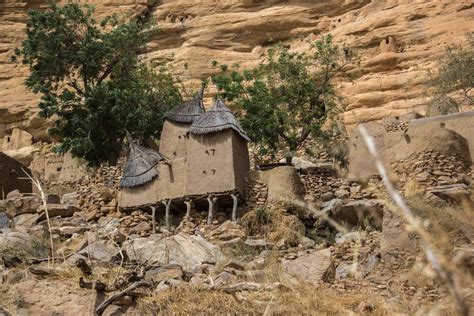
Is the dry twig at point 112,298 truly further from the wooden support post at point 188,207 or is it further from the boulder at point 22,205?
the boulder at point 22,205

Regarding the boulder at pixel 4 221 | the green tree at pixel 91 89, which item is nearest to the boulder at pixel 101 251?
the boulder at pixel 4 221

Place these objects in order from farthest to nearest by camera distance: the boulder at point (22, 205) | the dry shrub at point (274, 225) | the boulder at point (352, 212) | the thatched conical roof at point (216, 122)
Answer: the thatched conical roof at point (216, 122) < the boulder at point (22, 205) < the dry shrub at point (274, 225) < the boulder at point (352, 212)

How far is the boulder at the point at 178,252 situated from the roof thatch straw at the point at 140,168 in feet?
16.3

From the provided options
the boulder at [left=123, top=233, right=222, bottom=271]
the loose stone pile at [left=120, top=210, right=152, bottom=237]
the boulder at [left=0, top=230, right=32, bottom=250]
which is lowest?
the loose stone pile at [left=120, top=210, right=152, bottom=237]

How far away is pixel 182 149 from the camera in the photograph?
17.8 metres

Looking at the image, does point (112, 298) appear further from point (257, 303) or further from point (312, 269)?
point (312, 269)

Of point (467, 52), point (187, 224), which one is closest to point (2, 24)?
point (467, 52)

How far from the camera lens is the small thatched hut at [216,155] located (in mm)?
14812

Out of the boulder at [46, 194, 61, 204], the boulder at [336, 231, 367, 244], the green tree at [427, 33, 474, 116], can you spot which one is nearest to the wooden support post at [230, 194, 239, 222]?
the boulder at [336, 231, 367, 244]

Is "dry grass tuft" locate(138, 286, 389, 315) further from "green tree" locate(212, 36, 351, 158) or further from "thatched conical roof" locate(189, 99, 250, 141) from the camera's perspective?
"green tree" locate(212, 36, 351, 158)

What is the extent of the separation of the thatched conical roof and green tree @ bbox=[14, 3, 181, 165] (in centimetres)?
560

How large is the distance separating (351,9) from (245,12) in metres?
5.65

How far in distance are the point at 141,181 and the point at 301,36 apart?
20.9 m

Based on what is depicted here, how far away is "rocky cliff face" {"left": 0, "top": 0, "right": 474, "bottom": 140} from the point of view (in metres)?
28.8
